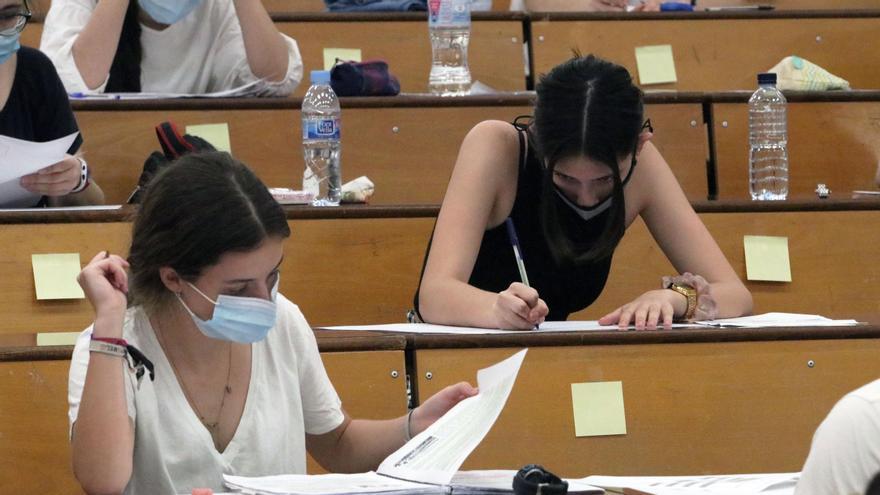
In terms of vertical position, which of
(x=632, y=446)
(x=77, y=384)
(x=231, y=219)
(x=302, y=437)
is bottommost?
(x=632, y=446)

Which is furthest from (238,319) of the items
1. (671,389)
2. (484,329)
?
(671,389)

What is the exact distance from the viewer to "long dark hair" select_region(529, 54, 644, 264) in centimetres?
240

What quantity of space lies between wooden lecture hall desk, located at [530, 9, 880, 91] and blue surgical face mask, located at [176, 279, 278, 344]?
2.31m

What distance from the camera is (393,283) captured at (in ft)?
9.66

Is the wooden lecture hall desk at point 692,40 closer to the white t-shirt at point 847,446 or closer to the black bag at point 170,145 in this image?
the black bag at point 170,145

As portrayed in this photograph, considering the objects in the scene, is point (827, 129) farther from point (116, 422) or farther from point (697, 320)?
point (116, 422)

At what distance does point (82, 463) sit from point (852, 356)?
1.27m

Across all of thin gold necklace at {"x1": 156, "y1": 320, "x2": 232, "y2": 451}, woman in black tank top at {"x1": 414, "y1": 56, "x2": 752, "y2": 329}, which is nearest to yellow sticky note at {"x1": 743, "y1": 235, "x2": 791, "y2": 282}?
woman in black tank top at {"x1": 414, "y1": 56, "x2": 752, "y2": 329}

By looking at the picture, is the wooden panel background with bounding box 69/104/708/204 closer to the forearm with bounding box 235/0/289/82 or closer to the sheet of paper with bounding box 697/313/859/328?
the forearm with bounding box 235/0/289/82

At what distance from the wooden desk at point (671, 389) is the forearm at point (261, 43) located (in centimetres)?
148

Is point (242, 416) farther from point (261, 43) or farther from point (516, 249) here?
point (261, 43)

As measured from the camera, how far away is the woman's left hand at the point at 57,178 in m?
2.83

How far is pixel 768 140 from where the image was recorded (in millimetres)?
3484

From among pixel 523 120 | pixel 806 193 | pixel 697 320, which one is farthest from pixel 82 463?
pixel 806 193
